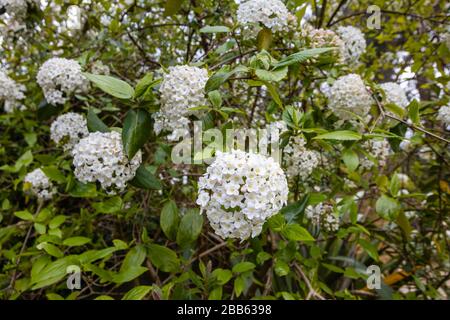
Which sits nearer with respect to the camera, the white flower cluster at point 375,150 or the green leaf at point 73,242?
the green leaf at point 73,242

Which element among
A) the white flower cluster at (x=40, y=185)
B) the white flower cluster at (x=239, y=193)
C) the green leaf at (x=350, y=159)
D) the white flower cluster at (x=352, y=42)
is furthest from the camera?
the white flower cluster at (x=352, y=42)

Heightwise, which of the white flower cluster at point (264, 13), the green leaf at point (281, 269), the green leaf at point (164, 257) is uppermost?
the white flower cluster at point (264, 13)

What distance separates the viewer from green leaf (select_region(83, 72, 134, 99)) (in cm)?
111

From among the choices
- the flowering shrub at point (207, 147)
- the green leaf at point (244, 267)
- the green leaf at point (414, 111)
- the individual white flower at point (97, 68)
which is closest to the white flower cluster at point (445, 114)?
the flowering shrub at point (207, 147)

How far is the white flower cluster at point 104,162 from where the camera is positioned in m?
1.21

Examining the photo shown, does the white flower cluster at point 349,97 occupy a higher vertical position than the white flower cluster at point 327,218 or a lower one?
higher

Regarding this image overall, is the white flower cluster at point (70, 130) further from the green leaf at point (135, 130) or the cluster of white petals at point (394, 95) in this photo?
the cluster of white petals at point (394, 95)

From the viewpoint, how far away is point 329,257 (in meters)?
2.81

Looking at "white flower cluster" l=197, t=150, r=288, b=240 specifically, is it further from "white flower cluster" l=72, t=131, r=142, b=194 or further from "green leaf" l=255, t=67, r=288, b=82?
"white flower cluster" l=72, t=131, r=142, b=194

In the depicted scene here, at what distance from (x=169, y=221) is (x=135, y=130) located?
359mm

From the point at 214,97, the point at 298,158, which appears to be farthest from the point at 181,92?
the point at 298,158

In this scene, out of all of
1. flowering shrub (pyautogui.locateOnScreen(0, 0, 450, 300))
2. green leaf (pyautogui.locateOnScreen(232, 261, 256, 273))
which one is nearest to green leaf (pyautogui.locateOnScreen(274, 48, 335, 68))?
flowering shrub (pyautogui.locateOnScreen(0, 0, 450, 300))

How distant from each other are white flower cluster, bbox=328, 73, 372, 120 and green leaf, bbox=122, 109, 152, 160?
0.80 m
